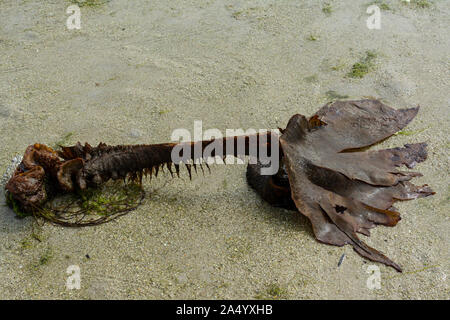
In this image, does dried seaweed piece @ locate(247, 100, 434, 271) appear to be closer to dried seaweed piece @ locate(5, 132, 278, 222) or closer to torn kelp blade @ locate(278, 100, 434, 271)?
torn kelp blade @ locate(278, 100, 434, 271)

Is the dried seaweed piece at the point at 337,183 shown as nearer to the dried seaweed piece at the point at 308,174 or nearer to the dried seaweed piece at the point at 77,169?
the dried seaweed piece at the point at 308,174

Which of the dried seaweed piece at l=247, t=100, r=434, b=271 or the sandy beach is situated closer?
the sandy beach

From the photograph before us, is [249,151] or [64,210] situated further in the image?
[64,210]

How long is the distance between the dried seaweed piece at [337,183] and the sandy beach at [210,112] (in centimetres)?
9

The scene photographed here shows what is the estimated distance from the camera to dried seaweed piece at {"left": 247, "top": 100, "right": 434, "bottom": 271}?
2.67 m

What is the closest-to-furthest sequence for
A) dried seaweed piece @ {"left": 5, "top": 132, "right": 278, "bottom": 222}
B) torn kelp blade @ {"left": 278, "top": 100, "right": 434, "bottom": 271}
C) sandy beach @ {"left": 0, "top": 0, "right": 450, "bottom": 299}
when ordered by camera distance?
1. sandy beach @ {"left": 0, "top": 0, "right": 450, "bottom": 299}
2. torn kelp blade @ {"left": 278, "top": 100, "right": 434, "bottom": 271}
3. dried seaweed piece @ {"left": 5, "top": 132, "right": 278, "bottom": 222}

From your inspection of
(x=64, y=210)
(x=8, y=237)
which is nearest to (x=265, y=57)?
(x=64, y=210)

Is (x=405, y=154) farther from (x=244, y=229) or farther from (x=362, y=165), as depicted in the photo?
(x=244, y=229)

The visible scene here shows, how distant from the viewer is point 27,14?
5195mm

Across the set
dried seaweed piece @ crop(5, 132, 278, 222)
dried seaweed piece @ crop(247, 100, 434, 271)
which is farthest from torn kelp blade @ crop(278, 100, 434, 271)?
dried seaweed piece @ crop(5, 132, 278, 222)

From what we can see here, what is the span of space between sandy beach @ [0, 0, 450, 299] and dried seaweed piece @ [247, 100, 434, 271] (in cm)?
9

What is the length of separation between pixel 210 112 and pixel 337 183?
1.39 meters

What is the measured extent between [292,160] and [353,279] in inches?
30.1

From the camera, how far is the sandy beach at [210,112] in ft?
8.28
